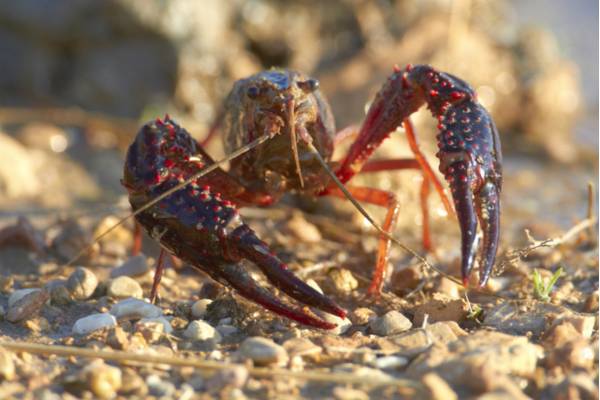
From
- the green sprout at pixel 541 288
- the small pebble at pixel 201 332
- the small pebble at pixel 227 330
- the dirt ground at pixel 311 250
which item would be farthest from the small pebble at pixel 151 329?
the green sprout at pixel 541 288

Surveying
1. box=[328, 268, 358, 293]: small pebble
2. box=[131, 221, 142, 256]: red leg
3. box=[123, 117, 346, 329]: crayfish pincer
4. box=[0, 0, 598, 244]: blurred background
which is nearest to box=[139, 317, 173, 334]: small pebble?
box=[123, 117, 346, 329]: crayfish pincer

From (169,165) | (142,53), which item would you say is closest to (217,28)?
(142,53)

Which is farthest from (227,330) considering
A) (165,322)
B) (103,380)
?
(103,380)

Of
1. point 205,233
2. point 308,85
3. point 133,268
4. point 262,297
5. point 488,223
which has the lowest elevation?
point 262,297

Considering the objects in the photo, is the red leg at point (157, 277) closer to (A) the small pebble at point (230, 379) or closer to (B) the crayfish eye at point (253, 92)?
(B) the crayfish eye at point (253, 92)

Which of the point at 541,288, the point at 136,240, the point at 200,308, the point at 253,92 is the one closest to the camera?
the point at 200,308

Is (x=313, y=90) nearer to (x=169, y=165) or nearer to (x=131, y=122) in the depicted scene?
(x=169, y=165)

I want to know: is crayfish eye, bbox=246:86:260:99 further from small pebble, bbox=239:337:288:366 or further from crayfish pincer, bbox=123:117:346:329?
small pebble, bbox=239:337:288:366

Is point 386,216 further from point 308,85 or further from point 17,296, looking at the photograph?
point 17,296
